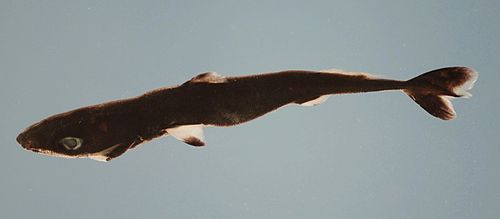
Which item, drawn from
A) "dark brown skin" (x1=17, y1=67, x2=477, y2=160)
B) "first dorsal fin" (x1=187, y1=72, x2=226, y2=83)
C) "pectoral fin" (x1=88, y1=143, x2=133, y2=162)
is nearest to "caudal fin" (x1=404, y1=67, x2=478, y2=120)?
"dark brown skin" (x1=17, y1=67, x2=477, y2=160)

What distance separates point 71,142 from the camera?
548 centimetres

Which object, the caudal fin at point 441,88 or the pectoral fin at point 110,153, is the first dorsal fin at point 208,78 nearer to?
the pectoral fin at point 110,153

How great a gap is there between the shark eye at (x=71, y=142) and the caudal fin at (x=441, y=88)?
3949 millimetres

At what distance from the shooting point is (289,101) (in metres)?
5.97

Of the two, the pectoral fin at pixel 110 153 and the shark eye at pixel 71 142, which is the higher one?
the shark eye at pixel 71 142

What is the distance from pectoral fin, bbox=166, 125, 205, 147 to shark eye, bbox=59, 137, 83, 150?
0.97 m

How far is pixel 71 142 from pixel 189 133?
1280 millimetres

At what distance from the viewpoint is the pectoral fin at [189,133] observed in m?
5.72

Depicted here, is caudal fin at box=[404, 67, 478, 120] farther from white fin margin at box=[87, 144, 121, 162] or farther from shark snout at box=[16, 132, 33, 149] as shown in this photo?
shark snout at box=[16, 132, 33, 149]

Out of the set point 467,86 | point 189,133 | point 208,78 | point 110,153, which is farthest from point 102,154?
point 467,86

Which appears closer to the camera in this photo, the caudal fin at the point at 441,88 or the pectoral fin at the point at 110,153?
the pectoral fin at the point at 110,153

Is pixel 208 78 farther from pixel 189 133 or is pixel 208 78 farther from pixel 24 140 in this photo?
pixel 24 140

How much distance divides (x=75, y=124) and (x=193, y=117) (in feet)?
4.21

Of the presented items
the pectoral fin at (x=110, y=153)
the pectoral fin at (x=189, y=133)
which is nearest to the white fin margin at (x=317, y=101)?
the pectoral fin at (x=189, y=133)
